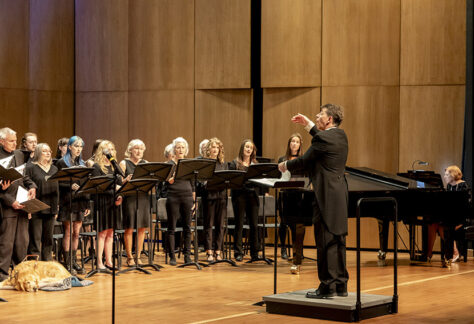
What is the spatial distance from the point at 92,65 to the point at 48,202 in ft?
17.1

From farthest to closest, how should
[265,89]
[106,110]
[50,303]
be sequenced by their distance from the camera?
1. [106,110]
2. [265,89]
3. [50,303]

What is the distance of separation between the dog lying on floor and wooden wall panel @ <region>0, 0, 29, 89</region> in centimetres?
550

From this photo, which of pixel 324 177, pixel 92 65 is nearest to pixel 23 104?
pixel 92 65

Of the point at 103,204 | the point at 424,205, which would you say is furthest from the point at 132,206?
the point at 424,205

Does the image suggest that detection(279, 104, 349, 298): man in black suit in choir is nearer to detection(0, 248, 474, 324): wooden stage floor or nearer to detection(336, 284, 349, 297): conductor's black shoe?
detection(336, 284, 349, 297): conductor's black shoe

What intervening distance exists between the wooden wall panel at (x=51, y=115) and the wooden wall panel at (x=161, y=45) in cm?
122

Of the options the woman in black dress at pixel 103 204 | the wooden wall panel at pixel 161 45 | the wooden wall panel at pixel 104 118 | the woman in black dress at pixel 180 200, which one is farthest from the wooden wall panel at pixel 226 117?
the woman in black dress at pixel 103 204

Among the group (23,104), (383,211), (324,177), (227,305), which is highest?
(23,104)

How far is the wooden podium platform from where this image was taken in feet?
18.8

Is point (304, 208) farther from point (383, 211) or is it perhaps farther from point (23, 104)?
point (23, 104)

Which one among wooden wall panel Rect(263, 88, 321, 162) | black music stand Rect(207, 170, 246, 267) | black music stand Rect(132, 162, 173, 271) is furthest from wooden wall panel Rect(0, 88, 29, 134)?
black music stand Rect(132, 162, 173, 271)

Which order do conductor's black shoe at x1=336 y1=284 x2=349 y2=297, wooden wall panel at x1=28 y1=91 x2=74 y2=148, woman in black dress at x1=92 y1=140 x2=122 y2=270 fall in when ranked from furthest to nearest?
wooden wall panel at x1=28 y1=91 x2=74 y2=148
woman in black dress at x1=92 y1=140 x2=122 y2=270
conductor's black shoe at x1=336 y1=284 x2=349 y2=297

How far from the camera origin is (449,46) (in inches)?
414

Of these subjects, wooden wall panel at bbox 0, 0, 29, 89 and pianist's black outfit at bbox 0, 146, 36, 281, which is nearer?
pianist's black outfit at bbox 0, 146, 36, 281
